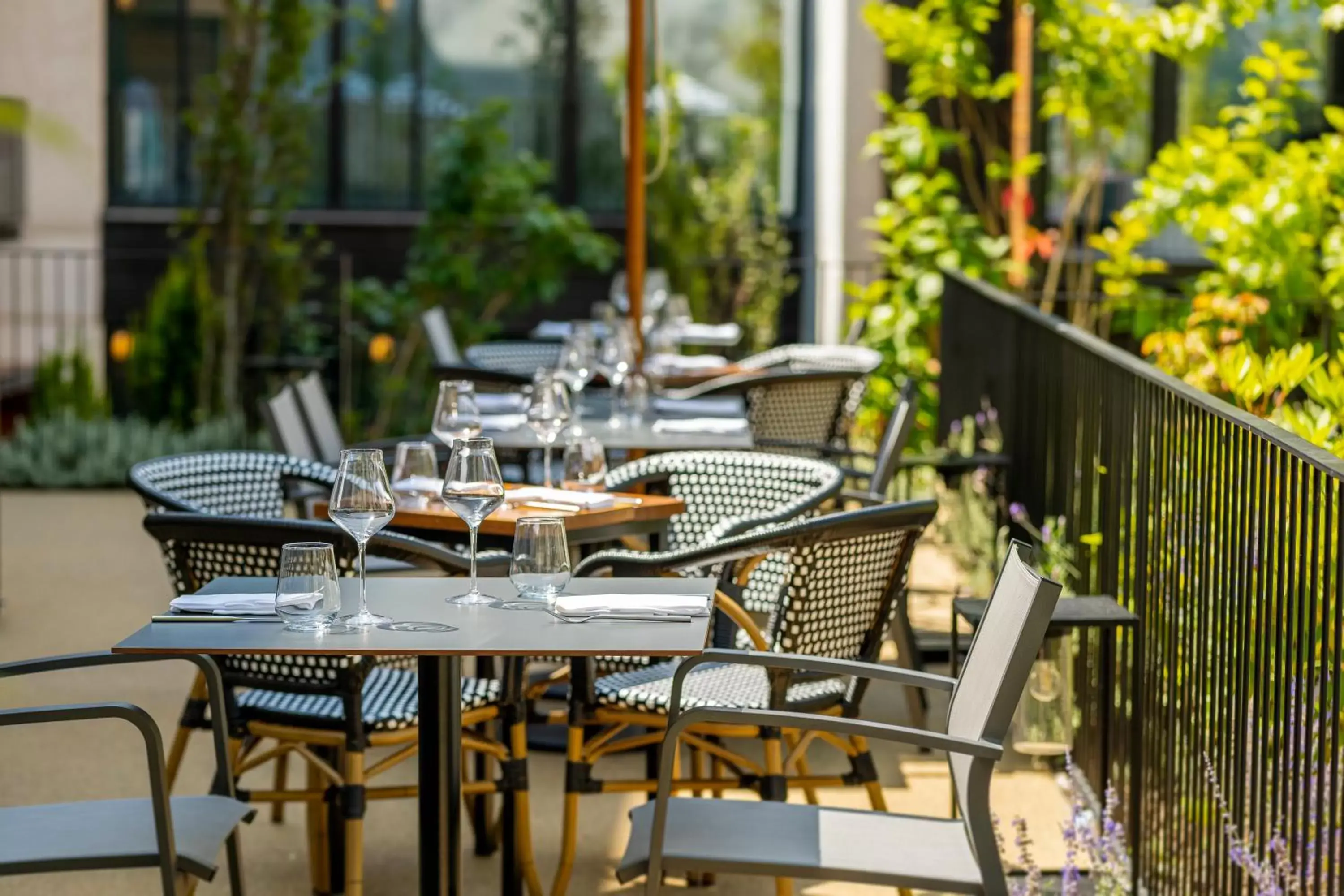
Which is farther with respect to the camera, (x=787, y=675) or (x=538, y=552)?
(x=787, y=675)

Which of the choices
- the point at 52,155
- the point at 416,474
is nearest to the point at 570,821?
the point at 416,474

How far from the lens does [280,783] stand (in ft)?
14.0

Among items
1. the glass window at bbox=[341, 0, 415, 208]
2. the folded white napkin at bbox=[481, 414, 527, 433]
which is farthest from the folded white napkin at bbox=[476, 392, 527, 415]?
the glass window at bbox=[341, 0, 415, 208]

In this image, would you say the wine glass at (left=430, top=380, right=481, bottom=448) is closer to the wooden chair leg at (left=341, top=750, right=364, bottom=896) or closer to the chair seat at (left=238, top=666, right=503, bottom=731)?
the chair seat at (left=238, top=666, right=503, bottom=731)

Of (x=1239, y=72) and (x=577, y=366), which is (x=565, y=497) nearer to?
(x=577, y=366)

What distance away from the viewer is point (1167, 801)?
3701mm

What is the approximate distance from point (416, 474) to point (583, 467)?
27.3 inches

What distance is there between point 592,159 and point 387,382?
9.89 ft

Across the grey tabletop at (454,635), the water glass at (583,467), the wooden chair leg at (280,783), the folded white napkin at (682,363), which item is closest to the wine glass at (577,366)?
the water glass at (583,467)

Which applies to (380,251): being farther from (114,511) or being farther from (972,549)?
(972,549)

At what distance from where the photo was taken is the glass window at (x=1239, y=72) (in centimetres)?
987

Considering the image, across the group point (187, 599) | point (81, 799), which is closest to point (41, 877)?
point (81, 799)

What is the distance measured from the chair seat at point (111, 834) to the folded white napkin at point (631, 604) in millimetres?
654

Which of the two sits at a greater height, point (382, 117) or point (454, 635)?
point (382, 117)
